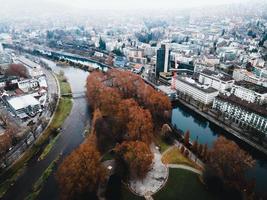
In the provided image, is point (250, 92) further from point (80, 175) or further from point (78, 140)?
point (80, 175)

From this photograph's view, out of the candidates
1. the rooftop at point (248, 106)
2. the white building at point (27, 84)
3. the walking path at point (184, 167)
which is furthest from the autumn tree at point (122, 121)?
the white building at point (27, 84)

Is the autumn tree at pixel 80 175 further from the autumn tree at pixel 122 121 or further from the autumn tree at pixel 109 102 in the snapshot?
the autumn tree at pixel 109 102

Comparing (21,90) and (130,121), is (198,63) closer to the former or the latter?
(130,121)

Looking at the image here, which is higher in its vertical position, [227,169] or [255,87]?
[227,169]

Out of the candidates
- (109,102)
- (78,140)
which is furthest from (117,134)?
(109,102)

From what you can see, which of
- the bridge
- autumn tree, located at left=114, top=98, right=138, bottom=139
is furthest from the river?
autumn tree, located at left=114, top=98, right=138, bottom=139

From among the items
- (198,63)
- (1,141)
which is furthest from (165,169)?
(198,63)
